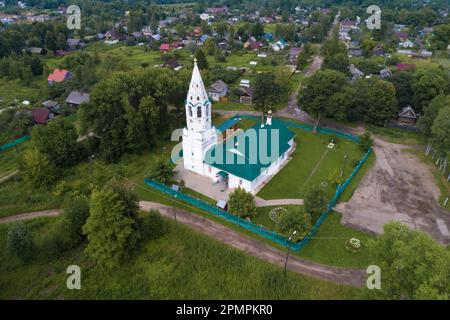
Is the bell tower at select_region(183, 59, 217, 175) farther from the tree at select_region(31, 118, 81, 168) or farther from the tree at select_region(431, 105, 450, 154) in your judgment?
the tree at select_region(431, 105, 450, 154)

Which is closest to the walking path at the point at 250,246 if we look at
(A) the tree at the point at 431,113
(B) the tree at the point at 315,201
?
(B) the tree at the point at 315,201

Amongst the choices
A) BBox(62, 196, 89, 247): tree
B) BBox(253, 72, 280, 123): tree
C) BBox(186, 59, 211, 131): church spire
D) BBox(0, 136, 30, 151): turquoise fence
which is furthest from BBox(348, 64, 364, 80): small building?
BBox(0, 136, 30, 151): turquoise fence

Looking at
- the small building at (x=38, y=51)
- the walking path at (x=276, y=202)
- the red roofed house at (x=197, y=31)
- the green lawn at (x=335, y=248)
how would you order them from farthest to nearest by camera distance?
the red roofed house at (x=197, y=31)
the small building at (x=38, y=51)
the walking path at (x=276, y=202)
the green lawn at (x=335, y=248)

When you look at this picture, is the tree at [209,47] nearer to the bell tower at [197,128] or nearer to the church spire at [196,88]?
the bell tower at [197,128]

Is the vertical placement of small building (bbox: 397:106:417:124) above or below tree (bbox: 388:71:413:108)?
below

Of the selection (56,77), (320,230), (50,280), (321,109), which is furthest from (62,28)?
(320,230)

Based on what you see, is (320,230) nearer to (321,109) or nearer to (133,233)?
(133,233)
